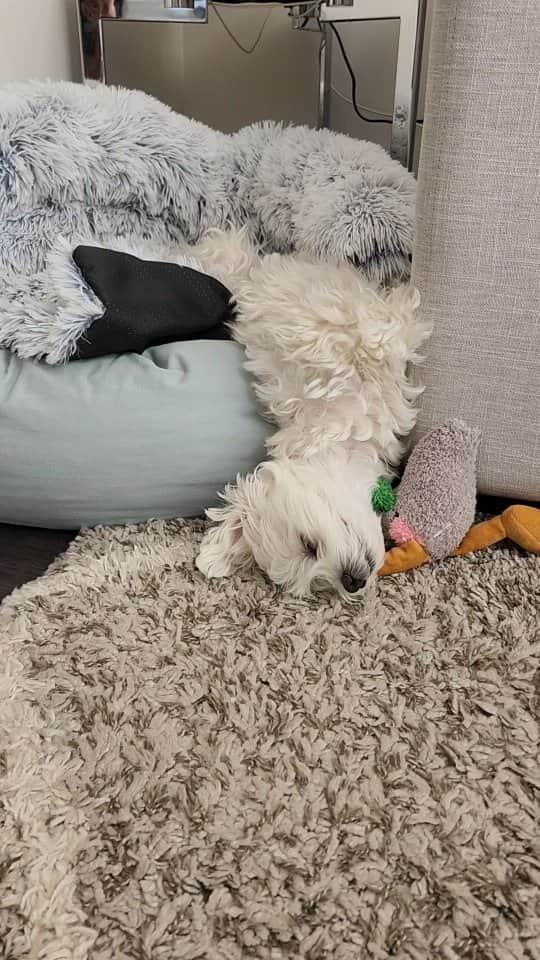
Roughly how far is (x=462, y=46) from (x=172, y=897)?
2.78ft

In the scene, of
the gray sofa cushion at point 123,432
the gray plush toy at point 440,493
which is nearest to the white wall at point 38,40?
the gray sofa cushion at point 123,432

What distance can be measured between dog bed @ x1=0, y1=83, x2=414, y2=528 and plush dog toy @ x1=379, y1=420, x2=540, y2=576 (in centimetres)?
20

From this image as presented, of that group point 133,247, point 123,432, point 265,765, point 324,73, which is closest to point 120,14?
point 324,73

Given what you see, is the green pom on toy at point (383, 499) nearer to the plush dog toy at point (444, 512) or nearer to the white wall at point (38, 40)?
the plush dog toy at point (444, 512)

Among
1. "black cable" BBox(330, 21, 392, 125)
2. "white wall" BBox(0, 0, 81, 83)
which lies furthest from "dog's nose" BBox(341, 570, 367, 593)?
"black cable" BBox(330, 21, 392, 125)

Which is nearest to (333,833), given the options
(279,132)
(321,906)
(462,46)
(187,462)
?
(321,906)

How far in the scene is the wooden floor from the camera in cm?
103

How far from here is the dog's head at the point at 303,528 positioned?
3.04 ft

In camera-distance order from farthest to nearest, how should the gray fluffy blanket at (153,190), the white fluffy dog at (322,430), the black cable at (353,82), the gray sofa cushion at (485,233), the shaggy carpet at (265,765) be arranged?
the black cable at (353,82)
the gray fluffy blanket at (153,190)
the white fluffy dog at (322,430)
the gray sofa cushion at (485,233)
the shaggy carpet at (265,765)

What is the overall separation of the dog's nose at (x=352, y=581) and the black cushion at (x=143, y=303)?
402 mm

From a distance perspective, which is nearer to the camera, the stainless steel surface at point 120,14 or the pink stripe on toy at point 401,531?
the pink stripe on toy at point 401,531

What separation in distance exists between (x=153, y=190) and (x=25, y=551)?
0.57 metres

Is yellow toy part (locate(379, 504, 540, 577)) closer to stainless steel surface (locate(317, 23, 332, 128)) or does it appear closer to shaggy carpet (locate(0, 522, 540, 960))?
shaggy carpet (locate(0, 522, 540, 960))

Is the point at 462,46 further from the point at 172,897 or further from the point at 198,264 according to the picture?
the point at 172,897
